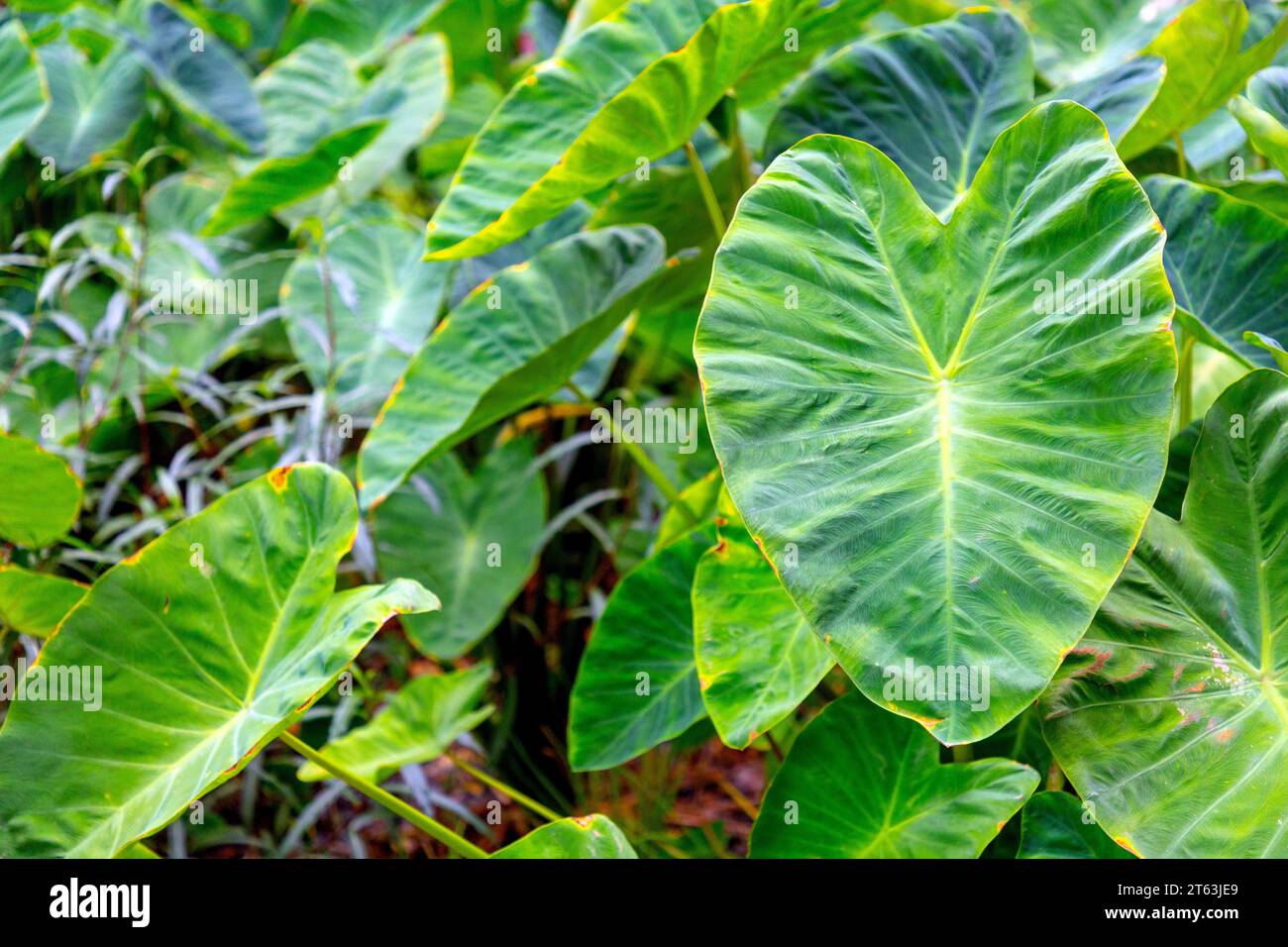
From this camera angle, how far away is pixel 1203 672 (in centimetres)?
98

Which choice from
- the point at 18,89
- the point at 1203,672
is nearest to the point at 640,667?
the point at 1203,672

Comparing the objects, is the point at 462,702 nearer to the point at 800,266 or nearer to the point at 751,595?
the point at 751,595

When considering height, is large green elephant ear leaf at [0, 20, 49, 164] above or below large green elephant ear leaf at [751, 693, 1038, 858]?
above

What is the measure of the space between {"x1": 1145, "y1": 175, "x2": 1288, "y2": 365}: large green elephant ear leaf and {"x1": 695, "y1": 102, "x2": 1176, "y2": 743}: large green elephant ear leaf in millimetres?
295

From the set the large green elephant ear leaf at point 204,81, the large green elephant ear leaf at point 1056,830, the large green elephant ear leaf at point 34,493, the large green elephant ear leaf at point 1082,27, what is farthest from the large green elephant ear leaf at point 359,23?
the large green elephant ear leaf at point 1056,830

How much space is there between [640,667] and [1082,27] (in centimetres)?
152

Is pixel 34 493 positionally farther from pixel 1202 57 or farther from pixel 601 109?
pixel 1202 57

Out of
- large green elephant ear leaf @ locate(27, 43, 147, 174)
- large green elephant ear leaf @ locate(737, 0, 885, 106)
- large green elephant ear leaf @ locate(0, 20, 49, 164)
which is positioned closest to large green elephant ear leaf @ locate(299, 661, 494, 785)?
large green elephant ear leaf @ locate(737, 0, 885, 106)

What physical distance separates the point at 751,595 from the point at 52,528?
0.96 meters

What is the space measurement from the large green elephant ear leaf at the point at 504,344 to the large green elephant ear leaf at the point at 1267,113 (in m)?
0.69

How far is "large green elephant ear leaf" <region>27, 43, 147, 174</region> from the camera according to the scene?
2428mm

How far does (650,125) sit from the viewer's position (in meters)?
1.21

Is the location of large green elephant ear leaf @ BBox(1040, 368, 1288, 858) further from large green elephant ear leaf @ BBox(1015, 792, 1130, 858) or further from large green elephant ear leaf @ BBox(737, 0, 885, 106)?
A: large green elephant ear leaf @ BBox(737, 0, 885, 106)
